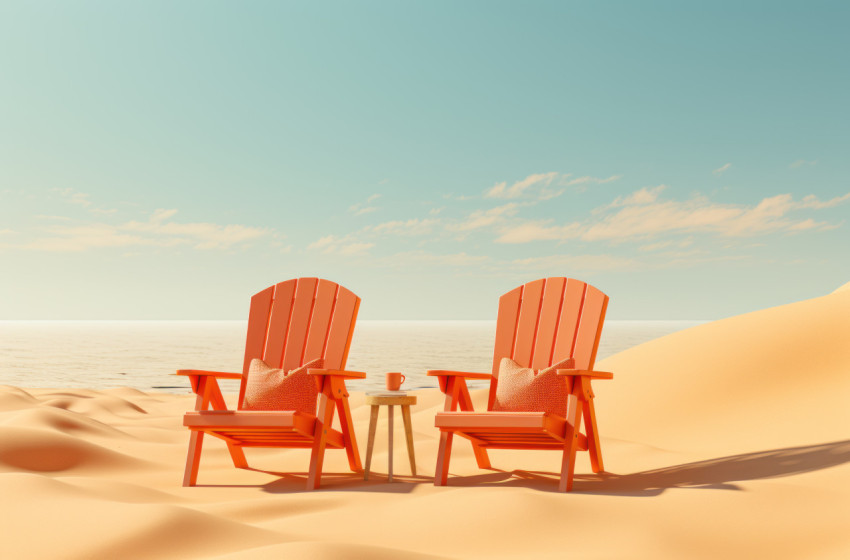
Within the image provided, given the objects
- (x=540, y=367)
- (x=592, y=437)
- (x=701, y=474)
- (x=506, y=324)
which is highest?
(x=506, y=324)

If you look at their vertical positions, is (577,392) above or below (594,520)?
above

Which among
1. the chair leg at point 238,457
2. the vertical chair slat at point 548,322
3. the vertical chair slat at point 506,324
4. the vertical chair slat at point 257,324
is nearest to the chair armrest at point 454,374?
the vertical chair slat at point 506,324

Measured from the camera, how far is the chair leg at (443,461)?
3734 mm

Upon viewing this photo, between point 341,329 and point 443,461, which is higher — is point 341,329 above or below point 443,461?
above

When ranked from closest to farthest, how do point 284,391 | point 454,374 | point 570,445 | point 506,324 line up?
point 570,445, point 454,374, point 284,391, point 506,324

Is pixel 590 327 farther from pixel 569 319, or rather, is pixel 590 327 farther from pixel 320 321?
pixel 320 321

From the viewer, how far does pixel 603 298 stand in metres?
4.18

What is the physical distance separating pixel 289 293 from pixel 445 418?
1.49m

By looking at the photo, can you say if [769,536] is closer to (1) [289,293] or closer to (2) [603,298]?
(2) [603,298]

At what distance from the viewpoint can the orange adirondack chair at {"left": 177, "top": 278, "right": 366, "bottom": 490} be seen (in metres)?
3.80

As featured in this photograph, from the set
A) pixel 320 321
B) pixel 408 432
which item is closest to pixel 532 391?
pixel 408 432

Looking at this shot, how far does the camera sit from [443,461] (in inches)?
148

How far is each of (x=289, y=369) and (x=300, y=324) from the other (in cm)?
28

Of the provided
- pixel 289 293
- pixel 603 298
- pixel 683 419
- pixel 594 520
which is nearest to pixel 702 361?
pixel 683 419
